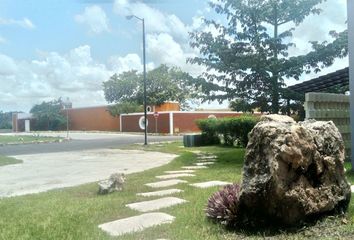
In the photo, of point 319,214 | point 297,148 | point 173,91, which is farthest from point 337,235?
point 173,91

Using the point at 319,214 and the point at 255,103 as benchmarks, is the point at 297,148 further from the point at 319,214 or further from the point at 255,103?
the point at 255,103

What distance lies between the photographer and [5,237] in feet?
15.3

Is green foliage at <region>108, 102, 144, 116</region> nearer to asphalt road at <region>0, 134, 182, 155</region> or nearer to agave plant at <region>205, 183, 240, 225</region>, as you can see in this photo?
asphalt road at <region>0, 134, 182, 155</region>

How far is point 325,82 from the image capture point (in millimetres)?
12664

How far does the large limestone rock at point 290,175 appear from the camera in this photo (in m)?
4.32

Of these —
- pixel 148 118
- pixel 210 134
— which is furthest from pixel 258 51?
pixel 148 118

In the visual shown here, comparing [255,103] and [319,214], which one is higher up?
[255,103]

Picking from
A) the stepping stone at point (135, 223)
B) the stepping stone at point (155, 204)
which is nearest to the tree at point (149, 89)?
the stepping stone at point (155, 204)

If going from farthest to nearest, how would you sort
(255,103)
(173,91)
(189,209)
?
(173,91)
(255,103)
(189,209)

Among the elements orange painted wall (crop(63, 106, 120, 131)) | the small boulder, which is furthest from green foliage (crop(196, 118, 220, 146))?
orange painted wall (crop(63, 106, 120, 131))

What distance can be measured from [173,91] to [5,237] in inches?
1819

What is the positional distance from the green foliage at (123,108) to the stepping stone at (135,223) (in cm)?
4226

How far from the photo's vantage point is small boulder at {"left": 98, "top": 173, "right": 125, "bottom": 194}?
7391mm

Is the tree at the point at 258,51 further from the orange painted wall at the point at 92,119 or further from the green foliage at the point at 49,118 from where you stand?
the green foliage at the point at 49,118
